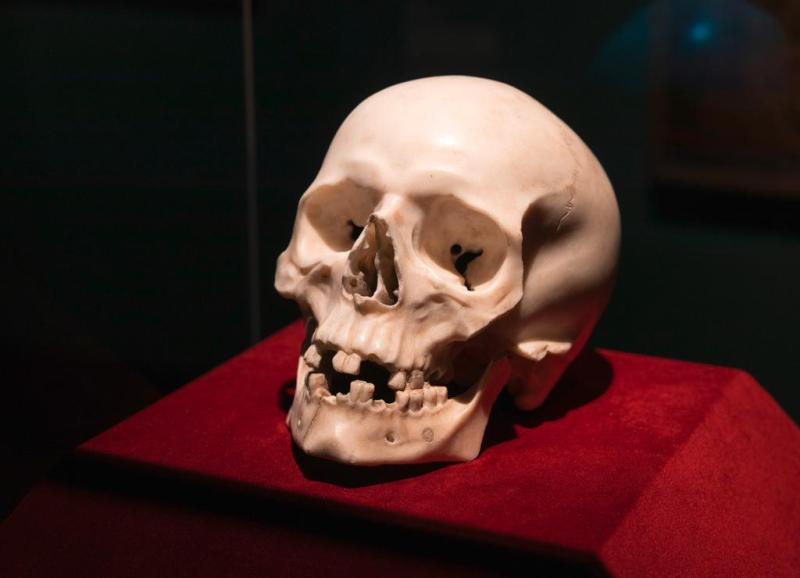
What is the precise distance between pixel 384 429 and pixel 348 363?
0.37 ft

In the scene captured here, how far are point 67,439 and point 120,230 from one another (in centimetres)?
49

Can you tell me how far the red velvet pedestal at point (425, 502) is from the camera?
4.38 ft

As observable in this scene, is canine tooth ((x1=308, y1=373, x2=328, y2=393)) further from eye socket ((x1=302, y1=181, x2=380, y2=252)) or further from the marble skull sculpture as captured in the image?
eye socket ((x1=302, y1=181, x2=380, y2=252))

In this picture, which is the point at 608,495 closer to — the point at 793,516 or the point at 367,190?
the point at 793,516

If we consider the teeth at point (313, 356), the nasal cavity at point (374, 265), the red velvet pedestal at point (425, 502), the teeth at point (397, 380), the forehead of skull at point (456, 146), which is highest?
the forehead of skull at point (456, 146)

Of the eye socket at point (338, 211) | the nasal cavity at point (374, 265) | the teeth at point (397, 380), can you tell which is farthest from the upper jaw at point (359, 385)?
the eye socket at point (338, 211)

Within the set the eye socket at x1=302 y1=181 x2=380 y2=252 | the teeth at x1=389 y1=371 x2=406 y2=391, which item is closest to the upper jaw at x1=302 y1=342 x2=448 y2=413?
the teeth at x1=389 y1=371 x2=406 y2=391

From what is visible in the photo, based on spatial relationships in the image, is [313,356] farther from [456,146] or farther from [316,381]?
[456,146]

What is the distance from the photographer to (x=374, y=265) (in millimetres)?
1560

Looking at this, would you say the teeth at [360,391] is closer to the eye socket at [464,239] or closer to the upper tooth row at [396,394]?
the upper tooth row at [396,394]

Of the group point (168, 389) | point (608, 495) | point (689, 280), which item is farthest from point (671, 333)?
point (168, 389)

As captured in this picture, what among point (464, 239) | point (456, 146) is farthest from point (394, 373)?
point (456, 146)

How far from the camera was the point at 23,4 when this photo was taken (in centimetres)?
154

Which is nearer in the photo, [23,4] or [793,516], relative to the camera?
[23,4]
